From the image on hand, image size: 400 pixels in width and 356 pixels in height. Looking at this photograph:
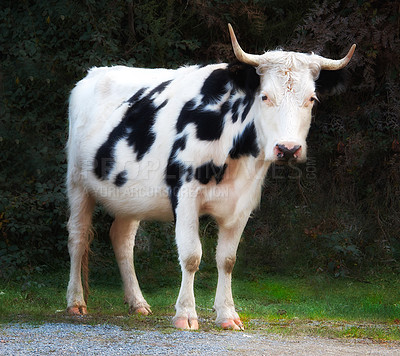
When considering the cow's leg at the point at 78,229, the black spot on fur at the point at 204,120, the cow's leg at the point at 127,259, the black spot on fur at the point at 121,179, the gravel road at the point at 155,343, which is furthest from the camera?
the cow's leg at the point at 78,229

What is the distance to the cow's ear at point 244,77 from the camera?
6.58 metres

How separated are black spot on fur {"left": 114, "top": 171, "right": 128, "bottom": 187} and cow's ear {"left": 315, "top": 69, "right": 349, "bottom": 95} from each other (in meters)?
2.05

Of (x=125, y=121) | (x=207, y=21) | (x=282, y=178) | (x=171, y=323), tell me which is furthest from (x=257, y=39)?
(x=171, y=323)

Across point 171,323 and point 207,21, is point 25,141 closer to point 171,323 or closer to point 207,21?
point 207,21

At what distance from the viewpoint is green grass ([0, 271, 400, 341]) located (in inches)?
272

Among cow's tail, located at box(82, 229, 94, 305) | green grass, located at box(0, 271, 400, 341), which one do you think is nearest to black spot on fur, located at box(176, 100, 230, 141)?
green grass, located at box(0, 271, 400, 341)

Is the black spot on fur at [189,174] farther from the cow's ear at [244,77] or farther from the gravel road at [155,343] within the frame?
the gravel road at [155,343]

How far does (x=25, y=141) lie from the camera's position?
34.8 ft

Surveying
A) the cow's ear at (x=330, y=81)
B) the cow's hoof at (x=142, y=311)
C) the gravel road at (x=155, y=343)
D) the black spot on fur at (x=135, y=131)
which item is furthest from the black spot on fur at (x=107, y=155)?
the cow's ear at (x=330, y=81)

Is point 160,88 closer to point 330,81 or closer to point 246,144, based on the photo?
point 246,144

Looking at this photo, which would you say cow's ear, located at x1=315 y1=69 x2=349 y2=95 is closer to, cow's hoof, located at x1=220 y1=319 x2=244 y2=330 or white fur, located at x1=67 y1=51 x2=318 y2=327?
white fur, located at x1=67 y1=51 x2=318 y2=327

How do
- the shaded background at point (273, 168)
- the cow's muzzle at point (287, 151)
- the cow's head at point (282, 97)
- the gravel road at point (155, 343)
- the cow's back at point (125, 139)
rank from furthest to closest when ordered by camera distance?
the shaded background at point (273, 168), the cow's back at point (125, 139), the cow's head at point (282, 97), the cow's muzzle at point (287, 151), the gravel road at point (155, 343)

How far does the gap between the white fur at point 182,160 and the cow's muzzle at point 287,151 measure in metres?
0.07

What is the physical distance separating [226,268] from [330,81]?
75.5 inches
